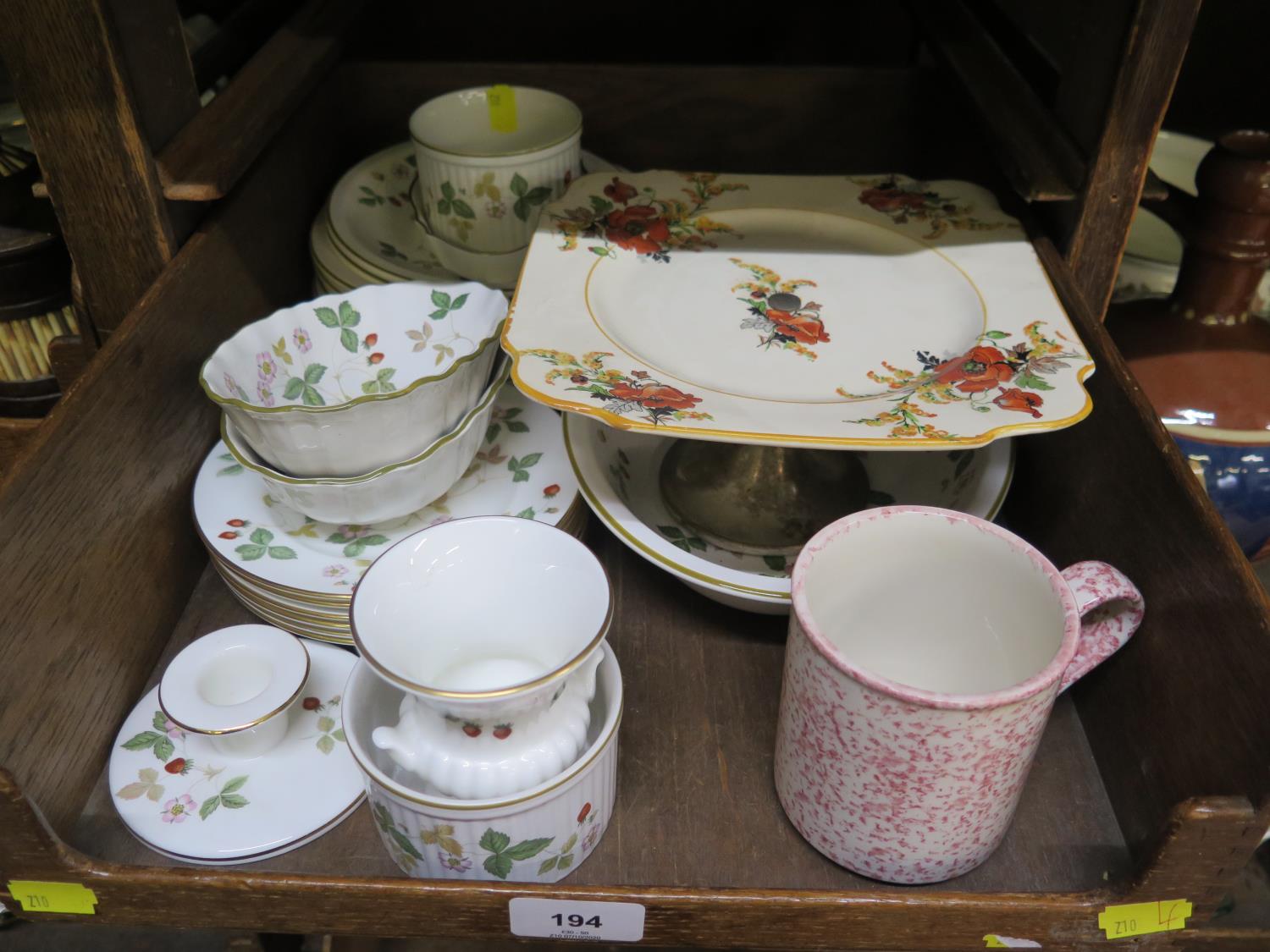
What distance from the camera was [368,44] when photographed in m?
1.35

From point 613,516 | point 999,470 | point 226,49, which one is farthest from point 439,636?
point 226,49


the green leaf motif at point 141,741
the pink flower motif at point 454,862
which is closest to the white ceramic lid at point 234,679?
the green leaf motif at point 141,741

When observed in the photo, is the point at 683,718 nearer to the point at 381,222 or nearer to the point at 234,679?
the point at 234,679

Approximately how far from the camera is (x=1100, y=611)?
0.61m

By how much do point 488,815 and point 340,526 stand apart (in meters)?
0.29

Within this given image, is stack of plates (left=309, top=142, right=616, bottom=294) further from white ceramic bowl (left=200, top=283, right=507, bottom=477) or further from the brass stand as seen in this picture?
the brass stand

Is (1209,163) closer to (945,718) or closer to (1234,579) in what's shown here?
(1234,579)

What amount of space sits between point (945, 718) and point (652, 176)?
1.87 ft

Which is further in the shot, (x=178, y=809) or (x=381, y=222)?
(x=381, y=222)

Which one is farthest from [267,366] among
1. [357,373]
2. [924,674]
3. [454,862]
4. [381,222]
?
[924,674]

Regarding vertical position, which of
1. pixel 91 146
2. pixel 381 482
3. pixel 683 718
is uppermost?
pixel 91 146

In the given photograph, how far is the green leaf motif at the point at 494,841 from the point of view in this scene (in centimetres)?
53

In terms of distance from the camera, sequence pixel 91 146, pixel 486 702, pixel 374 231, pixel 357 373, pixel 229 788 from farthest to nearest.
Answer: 1. pixel 374 231
2. pixel 357 373
3. pixel 91 146
4. pixel 229 788
5. pixel 486 702

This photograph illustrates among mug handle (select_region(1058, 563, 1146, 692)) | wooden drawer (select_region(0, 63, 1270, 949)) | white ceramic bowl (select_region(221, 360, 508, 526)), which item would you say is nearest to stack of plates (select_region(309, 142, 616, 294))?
wooden drawer (select_region(0, 63, 1270, 949))
